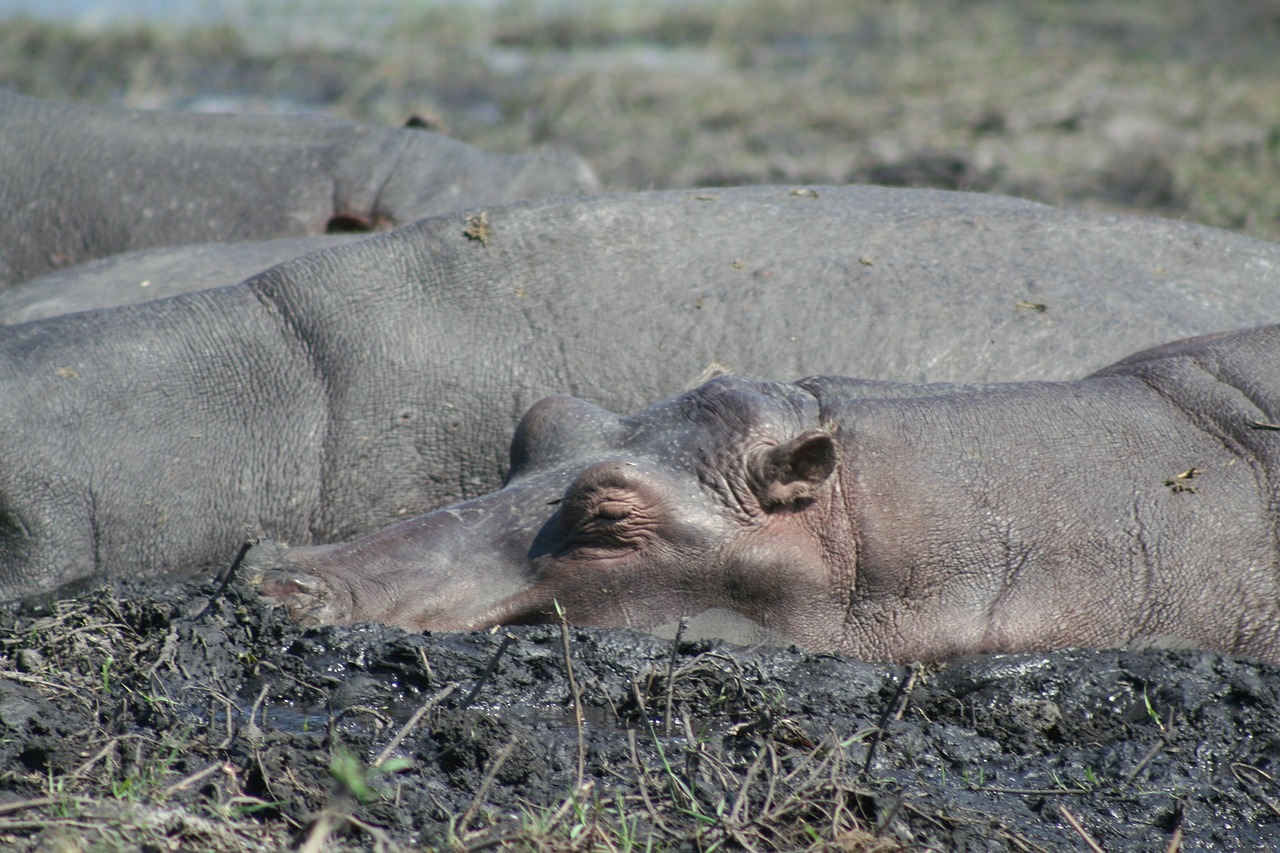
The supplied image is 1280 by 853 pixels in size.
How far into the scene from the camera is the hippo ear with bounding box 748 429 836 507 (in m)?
4.20

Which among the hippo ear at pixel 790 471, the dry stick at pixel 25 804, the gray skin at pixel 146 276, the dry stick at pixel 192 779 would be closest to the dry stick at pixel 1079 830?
the hippo ear at pixel 790 471

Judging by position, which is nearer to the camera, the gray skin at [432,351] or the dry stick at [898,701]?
the dry stick at [898,701]

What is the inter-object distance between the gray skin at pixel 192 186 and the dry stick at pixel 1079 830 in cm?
420

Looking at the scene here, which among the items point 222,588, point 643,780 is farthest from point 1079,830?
point 222,588

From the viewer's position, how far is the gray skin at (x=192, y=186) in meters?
6.89

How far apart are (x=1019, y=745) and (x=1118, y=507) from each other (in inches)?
32.8

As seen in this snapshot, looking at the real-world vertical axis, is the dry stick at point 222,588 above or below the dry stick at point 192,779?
below

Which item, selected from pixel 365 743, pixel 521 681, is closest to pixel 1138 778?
pixel 521 681

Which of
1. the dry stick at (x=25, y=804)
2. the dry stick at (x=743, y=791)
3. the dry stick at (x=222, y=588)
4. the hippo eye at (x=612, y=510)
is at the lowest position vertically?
the dry stick at (x=222, y=588)

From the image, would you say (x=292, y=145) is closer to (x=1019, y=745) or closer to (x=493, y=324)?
(x=493, y=324)

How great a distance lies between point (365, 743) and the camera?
3.52 meters

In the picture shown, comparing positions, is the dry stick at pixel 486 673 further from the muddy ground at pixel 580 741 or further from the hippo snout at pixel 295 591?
the hippo snout at pixel 295 591

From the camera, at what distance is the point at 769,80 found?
1285 centimetres

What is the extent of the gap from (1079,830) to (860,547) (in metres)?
1.20
